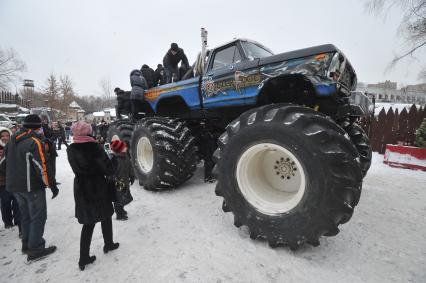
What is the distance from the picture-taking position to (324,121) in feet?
7.51

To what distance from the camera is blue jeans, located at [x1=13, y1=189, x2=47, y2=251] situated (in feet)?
8.57

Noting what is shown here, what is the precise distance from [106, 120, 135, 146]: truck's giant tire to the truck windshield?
353cm

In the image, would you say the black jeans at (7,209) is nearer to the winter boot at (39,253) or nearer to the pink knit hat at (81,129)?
the winter boot at (39,253)

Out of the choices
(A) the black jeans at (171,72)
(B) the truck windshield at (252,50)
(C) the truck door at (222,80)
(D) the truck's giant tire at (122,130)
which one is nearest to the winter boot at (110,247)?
(C) the truck door at (222,80)

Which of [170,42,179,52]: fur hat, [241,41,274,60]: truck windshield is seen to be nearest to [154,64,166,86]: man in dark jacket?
[170,42,179,52]: fur hat

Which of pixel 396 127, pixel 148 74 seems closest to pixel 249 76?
pixel 148 74

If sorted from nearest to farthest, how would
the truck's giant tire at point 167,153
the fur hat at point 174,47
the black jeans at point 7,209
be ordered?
the black jeans at point 7,209
the truck's giant tire at point 167,153
the fur hat at point 174,47

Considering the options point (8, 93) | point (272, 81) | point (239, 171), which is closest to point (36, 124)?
point (239, 171)

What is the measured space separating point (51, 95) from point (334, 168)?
31.1 metres

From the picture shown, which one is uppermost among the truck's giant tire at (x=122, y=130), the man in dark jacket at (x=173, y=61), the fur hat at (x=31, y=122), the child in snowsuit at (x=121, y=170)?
the man in dark jacket at (x=173, y=61)

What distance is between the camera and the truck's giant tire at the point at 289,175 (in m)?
2.18

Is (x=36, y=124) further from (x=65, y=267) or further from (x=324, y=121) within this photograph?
(x=324, y=121)

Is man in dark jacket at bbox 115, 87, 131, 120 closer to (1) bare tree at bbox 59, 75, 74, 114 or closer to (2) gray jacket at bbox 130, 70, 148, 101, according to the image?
(2) gray jacket at bbox 130, 70, 148, 101

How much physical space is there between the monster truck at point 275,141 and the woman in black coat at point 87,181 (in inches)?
50.1
